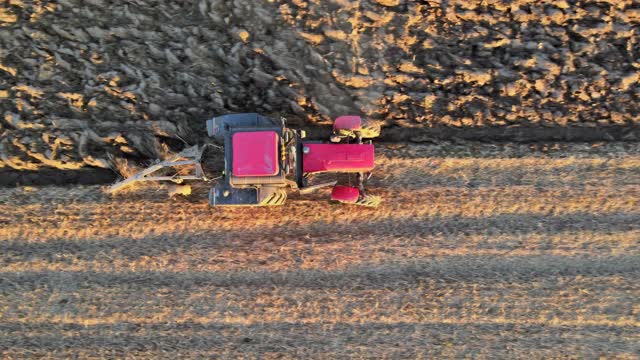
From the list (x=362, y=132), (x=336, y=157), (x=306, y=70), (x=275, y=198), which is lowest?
(x=275, y=198)

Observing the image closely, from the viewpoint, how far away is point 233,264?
19.4 ft

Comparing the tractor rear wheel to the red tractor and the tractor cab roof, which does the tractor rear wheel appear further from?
the tractor cab roof

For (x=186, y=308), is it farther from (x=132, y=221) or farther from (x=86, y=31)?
(x=86, y=31)

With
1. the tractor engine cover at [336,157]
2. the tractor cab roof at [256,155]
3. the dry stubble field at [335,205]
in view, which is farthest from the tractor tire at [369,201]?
the tractor cab roof at [256,155]

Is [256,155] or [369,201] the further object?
[369,201]

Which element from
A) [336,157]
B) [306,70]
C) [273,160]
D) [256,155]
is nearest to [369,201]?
[336,157]

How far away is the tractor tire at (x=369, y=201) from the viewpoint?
5.64 metres

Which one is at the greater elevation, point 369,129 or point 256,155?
point 369,129

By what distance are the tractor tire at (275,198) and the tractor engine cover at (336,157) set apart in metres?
0.34

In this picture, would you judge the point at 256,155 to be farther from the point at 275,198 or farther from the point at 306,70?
the point at 306,70

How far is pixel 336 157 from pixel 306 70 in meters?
1.12

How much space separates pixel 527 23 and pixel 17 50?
18.1ft

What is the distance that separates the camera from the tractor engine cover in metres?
5.41

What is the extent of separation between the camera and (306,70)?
19.4ft
